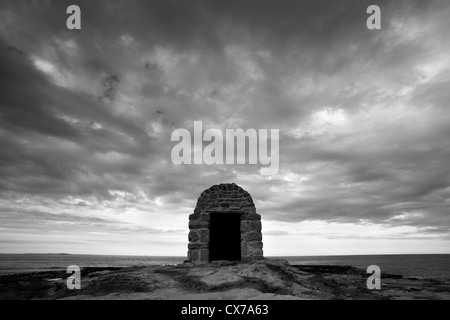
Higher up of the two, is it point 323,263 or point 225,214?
point 225,214

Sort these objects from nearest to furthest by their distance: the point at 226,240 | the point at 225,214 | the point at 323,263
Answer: the point at 225,214 → the point at 226,240 → the point at 323,263

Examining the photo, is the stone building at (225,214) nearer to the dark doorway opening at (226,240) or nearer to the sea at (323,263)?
the dark doorway opening at (226,240)

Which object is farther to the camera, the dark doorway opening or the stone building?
the dark doorway opening

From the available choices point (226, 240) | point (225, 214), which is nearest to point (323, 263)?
point (226, 240)

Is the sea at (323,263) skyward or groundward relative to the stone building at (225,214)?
groundward

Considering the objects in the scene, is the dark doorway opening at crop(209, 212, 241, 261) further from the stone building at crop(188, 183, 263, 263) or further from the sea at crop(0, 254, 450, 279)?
the sea at crop(0, 254, 450, 279)

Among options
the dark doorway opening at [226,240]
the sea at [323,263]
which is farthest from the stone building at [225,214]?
the sea at [323,263]

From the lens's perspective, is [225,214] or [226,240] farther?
[226,240]

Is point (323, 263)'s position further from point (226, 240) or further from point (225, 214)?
point (225, 214)

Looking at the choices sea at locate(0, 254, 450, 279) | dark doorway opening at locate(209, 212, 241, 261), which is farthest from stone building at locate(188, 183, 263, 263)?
sea at locate(0, 254, 450, 279)

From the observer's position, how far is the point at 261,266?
303 inches

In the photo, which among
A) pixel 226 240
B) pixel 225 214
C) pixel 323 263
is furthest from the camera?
pixel 323 263
